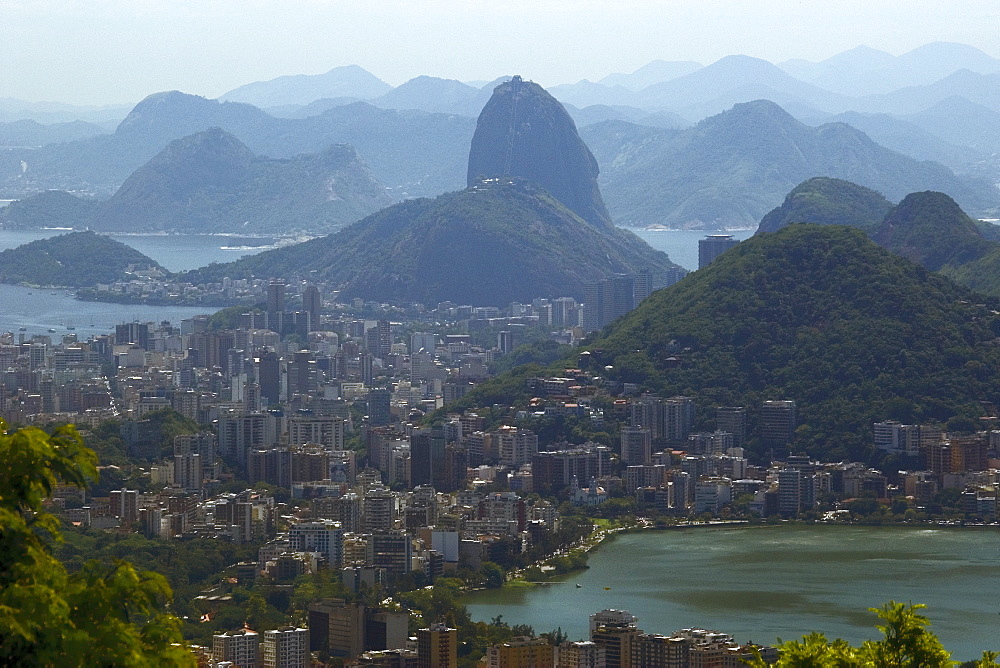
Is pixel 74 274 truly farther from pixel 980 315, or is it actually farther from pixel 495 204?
pixel 980 315

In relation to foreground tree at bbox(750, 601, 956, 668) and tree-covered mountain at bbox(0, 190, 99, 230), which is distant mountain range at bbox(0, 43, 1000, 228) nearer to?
tree-covered mountain at bbox(0, 190, 99, 230)

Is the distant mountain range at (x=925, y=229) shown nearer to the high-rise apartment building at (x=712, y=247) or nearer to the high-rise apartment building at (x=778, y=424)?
the high-rise apartment building at (x=712, y=247)

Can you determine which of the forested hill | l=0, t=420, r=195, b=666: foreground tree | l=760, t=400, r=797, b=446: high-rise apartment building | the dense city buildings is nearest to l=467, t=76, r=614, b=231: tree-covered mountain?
the dense city buildings

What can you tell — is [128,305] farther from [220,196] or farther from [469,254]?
[220,196]

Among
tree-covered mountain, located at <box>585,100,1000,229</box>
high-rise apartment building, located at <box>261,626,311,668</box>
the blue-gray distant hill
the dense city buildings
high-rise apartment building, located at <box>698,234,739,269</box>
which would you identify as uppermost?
the blue-gray distant hill

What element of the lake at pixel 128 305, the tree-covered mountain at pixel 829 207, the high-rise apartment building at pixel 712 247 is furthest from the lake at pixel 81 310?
the tree-covered mountain at pixel 829 207

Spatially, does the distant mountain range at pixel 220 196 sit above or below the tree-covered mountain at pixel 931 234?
above
